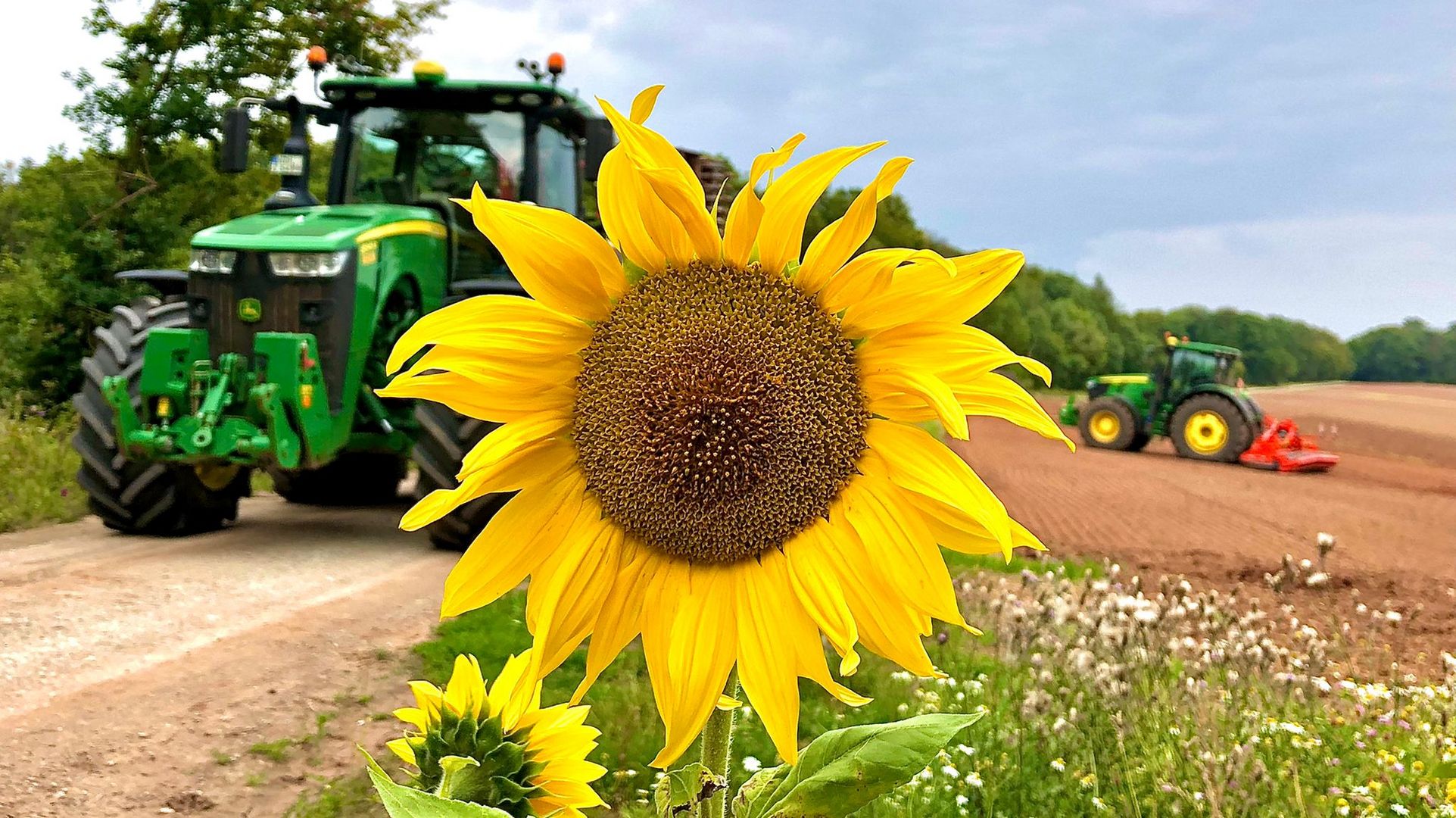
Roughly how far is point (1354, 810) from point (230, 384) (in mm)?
5867

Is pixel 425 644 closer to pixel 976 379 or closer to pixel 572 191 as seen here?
pixel 976 379

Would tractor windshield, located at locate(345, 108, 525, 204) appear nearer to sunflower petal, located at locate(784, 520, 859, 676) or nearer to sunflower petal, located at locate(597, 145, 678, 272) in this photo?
sunflower petal, located at locate(597, 145, 678, 272)

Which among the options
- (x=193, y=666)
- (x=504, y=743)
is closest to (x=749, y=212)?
(x=504, y=743)

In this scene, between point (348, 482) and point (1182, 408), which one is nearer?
point (348, 482)

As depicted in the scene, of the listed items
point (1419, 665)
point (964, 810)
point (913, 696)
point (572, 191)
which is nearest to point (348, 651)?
point (913, 696)

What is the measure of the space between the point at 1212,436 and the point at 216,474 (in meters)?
15.9

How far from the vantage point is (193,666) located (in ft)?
12.3

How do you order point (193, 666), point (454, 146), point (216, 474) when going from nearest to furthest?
point (193, 666) < point (216, 474) < point (454, 146)

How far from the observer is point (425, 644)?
13.4 ft

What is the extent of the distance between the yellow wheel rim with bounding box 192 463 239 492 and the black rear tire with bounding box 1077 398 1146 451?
1575 cm

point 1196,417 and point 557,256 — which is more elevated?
point 557,256

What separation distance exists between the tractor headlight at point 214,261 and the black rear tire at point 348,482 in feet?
8.00

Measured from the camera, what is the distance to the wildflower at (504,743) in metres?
1.31

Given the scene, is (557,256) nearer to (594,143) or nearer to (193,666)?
(193,666)
